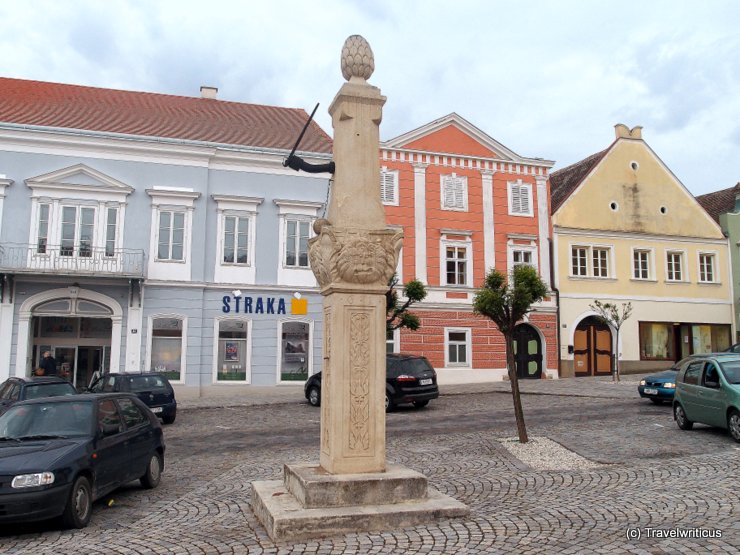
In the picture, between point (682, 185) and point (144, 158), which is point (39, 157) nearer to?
point (144, 158)

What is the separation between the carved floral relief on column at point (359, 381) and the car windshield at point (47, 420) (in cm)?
349

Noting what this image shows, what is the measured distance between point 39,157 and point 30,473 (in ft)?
65.7

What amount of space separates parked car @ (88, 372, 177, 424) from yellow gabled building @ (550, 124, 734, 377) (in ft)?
60.6

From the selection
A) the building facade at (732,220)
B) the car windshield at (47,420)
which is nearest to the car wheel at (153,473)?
the car windshield at (47,420)

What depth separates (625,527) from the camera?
23.0 ft

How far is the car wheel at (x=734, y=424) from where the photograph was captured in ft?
41.3

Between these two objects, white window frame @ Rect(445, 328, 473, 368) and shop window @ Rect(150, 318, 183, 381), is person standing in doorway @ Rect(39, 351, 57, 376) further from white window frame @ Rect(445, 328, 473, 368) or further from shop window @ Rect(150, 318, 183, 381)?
white window frame @ Rect(445, 328, 473, 368)

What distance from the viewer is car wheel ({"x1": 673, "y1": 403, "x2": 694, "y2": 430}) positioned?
→ 14363 millimetres

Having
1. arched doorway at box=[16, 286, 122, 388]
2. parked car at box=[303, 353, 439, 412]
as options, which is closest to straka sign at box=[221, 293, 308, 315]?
arched doorway at box=[16, 286, 122, 388]

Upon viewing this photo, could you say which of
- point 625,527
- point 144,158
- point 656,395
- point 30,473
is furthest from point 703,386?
point 144,158

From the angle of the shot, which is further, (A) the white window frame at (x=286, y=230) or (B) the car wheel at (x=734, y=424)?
(A) the white window frame at (x=286, y=230)

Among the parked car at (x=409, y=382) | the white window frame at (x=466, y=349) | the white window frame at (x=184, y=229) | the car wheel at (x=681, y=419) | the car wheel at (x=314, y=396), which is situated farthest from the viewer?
the white window frame at (x=466, y=349)

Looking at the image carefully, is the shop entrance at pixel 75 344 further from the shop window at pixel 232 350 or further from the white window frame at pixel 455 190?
the white window frame at pixel 455 190

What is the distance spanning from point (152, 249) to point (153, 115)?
6.52m
